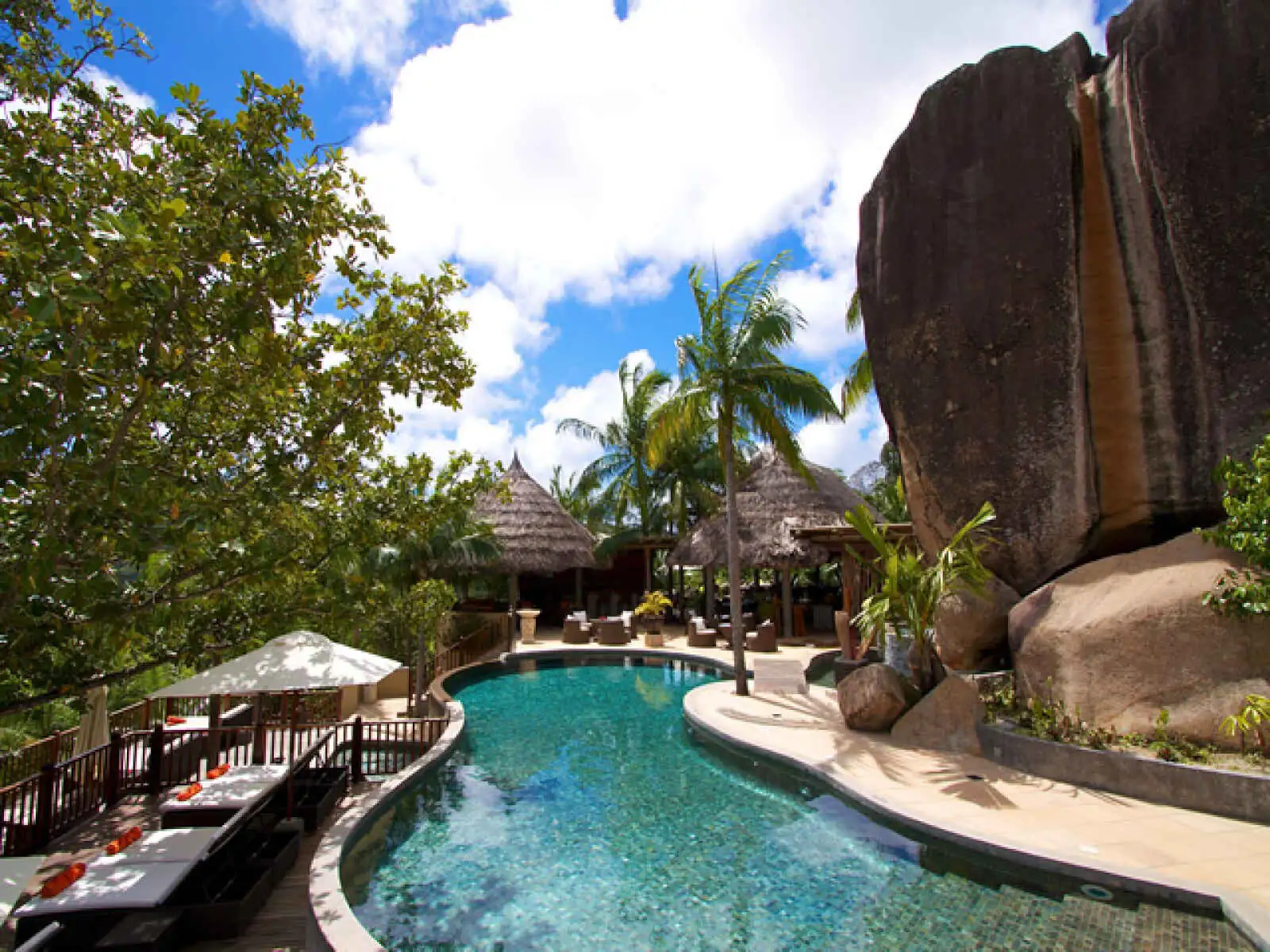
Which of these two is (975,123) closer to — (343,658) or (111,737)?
(343,658)

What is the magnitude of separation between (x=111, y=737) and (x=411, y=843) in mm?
2998

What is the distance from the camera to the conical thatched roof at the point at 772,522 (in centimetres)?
1853

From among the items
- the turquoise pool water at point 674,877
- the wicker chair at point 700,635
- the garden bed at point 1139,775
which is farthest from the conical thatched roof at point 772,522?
the garden bed at point 1139,775

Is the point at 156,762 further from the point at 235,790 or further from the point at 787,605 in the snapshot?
the point at 787,605

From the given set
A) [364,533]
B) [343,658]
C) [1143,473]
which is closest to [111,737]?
[343,658]

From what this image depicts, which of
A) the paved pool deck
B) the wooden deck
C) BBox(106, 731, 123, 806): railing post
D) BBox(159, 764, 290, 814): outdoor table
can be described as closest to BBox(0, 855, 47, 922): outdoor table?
the wooden deck

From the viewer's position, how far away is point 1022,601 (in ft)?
27.6

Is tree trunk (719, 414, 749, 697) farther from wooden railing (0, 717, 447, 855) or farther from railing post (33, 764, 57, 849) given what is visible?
railing post (33, 764, 57, 849)

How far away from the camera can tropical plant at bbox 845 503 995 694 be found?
328 inches

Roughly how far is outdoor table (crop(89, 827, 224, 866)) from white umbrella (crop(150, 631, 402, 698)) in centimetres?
141

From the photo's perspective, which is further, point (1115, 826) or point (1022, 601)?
point (1022, 601)

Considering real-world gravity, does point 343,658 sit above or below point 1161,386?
below

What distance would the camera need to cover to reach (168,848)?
4.82m

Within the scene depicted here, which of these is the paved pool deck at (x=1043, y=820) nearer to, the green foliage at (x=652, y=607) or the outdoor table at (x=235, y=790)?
the outdoor table at (x=235, y=790)
